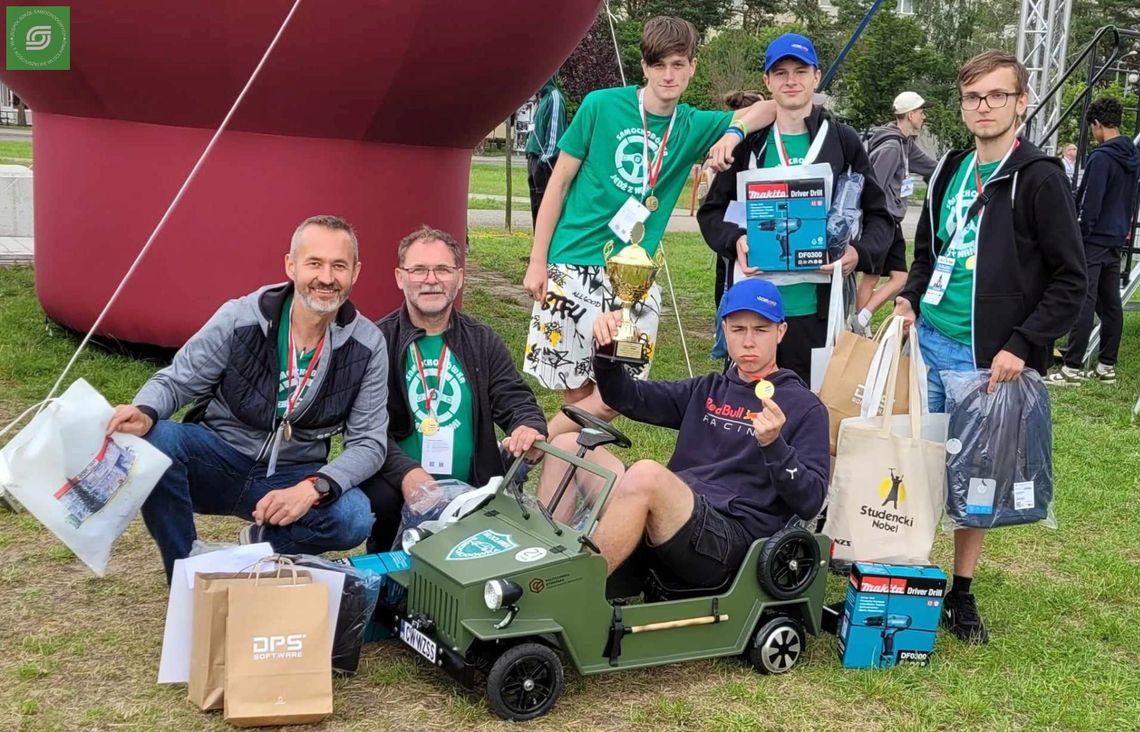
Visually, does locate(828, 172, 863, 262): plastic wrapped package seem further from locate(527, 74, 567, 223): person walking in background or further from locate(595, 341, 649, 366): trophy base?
locate(527, 74, 567, 223): person walking in background

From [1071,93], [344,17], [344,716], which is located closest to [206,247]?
[344,17]

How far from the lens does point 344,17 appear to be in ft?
20.7

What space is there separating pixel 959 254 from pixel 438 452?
1925 millimetres

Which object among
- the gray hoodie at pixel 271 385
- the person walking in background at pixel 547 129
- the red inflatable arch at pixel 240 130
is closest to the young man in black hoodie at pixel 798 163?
the gray hoodie at pixel 271 385

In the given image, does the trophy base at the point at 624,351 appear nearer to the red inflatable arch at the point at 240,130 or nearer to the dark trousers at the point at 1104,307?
→ the red inflatable arch at the point at 240,130

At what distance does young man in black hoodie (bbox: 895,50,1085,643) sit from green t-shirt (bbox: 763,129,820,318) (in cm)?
52

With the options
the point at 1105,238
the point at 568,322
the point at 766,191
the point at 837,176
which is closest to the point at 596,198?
the point at 568,322

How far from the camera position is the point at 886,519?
152 inches

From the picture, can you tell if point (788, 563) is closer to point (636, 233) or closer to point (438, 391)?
point (438, 391)

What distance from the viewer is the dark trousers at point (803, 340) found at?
4605 millimetres

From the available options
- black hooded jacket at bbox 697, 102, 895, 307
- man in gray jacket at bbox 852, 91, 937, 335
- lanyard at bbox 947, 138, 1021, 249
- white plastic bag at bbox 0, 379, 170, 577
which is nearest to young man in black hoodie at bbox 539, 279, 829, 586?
lanyard at bbox 947, 138, 1021, 249

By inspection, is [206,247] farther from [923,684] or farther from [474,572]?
[923,684]

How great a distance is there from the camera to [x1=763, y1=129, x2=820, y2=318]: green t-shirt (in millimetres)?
4492

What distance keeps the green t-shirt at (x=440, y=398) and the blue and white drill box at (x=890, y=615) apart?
4.61 feet
